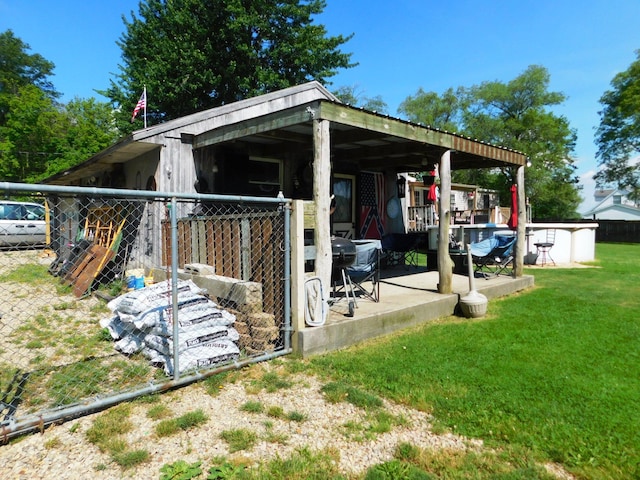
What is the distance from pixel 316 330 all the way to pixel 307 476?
71.9 inches

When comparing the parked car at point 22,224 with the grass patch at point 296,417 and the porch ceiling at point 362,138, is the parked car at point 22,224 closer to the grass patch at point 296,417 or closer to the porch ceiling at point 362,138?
the porch ceiling at point 362,138

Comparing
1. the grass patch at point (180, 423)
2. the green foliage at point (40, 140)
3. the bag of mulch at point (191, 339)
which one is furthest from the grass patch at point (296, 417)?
the green foliage at point (40, 140)

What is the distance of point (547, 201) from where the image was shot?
31.4 metres

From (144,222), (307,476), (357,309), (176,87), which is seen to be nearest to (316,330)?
(357,309)

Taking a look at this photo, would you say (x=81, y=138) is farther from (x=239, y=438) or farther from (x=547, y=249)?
(x=239, y=438)

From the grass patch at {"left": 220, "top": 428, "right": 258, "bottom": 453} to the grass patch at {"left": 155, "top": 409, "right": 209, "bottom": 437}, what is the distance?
0.24m

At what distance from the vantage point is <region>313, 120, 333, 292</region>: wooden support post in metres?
4.05

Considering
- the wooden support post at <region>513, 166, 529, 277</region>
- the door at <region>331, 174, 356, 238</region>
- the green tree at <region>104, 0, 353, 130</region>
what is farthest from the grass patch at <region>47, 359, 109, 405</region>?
the green tree at <region>104, 0, 353, 130</region>

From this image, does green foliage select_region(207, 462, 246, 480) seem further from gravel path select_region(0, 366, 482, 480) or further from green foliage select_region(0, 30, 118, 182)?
green foliage select_region(0, 30, 118, 182)

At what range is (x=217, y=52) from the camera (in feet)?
57.8

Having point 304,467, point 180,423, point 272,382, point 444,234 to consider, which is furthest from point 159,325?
point 444,234

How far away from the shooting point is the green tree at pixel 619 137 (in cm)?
2642

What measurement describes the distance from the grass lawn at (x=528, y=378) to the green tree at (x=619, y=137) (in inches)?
1102

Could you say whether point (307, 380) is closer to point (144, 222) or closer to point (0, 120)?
point (144, 222)
